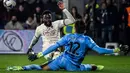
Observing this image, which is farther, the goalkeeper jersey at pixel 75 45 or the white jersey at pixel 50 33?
the white jersey at pixel 50 33

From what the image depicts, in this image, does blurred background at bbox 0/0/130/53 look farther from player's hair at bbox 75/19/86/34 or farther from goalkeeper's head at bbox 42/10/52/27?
player's hair at bbox 75/19/86/34

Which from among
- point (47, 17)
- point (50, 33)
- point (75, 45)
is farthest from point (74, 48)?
point (50, 33)

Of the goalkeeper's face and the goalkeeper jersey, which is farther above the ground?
the goalkeeper's face

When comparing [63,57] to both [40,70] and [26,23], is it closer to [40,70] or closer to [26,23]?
[40,70]

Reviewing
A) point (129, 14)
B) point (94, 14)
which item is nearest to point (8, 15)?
point (94, 14)

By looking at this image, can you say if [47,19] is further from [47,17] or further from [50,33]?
[50,33]

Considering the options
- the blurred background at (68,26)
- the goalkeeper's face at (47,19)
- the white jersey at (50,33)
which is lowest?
the blurred background at (68,26)

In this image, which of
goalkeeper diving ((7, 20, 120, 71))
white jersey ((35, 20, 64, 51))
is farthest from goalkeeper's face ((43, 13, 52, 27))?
goalkeeper diving ((7, 20, 120, 71))

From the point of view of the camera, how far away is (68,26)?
23109 mm

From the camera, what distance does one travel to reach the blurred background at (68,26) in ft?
76.8

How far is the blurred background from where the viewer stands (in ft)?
76.8

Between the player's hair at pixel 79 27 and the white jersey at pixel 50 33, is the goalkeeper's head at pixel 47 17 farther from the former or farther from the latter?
the player's hair at pixel 79 27

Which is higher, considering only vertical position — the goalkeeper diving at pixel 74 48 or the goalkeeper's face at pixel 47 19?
the goalkeeper's face at pixel 47 19

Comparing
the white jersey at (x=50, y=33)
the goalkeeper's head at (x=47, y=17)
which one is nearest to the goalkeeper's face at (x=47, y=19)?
the goalkeeper's head at (x=47, y=17)
